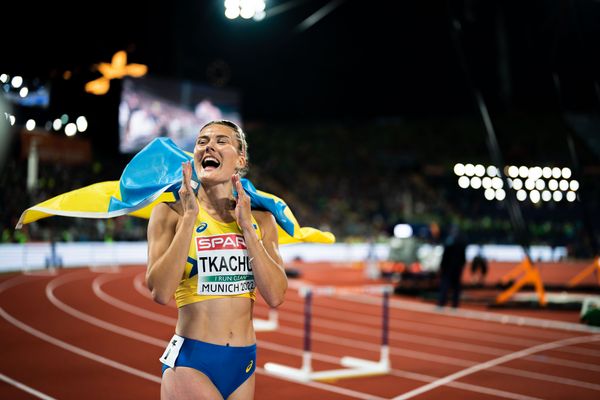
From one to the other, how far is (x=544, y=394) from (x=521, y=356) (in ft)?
8.28

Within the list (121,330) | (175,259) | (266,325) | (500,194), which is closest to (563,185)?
(500,194)

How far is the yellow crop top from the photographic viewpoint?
329cm

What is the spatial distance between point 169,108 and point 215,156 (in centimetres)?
2816

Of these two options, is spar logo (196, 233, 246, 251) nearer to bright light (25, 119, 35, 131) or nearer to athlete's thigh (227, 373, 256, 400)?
athlete's thigh (227, 373, 256, 400)

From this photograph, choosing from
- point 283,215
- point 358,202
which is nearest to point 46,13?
point 283,215

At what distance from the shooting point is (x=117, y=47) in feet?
39.8

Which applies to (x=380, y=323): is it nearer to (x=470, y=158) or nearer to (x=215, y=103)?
(x=215, y=103)

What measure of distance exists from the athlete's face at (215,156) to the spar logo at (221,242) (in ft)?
0.89

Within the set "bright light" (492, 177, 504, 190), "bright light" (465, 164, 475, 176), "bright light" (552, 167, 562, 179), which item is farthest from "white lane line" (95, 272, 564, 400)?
"bright light" (465, 164, 475, 176)

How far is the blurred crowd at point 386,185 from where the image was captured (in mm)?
43625

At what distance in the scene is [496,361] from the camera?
10.6 m

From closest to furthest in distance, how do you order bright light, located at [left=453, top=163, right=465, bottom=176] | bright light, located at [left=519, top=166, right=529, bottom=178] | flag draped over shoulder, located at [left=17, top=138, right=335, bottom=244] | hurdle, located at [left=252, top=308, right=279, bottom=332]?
flag draped over shoulder, located at [left=17, top=138, right=335, bottom=244] → hurdle, located at [left=252, top=308, right=279, bottom=332] → bright light, located at [left=519, top=166, right=529, bottom=178] → bright light, located at [left=453, top=163, right=465, bottom=176]

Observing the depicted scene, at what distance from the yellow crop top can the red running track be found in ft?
16.4

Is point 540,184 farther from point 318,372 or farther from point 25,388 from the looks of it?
point 25,388
